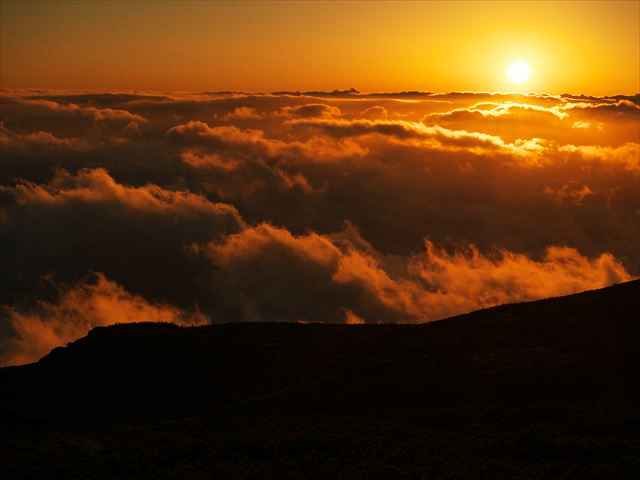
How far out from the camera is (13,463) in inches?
1039

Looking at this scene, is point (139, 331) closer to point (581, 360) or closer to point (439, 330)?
point (439, 330)

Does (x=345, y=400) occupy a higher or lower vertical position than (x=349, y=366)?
lower

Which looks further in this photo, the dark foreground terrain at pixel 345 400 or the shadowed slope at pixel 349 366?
the shadowed slope at pixel 349 366

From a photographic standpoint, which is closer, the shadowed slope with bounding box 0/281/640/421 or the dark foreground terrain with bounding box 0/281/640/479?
the dark foreground terrain with bounding box 0/281/640/479

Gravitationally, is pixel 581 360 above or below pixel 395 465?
above

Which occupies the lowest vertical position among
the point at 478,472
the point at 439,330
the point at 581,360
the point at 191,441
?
the point at 478,472

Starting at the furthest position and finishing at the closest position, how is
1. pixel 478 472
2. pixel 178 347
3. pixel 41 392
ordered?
pixel 178 347, pixel 41 392, pixel 478 472

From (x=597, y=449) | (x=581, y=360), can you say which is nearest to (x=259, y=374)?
(x=581, y=360)

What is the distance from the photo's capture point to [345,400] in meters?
39.3

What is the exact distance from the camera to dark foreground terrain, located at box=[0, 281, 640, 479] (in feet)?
81.7

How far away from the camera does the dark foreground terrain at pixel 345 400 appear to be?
81.7 feet

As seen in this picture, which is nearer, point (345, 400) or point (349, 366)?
point (345, 400)

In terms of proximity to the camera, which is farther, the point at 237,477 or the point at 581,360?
the point at 581,360

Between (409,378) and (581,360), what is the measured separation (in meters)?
8.47
